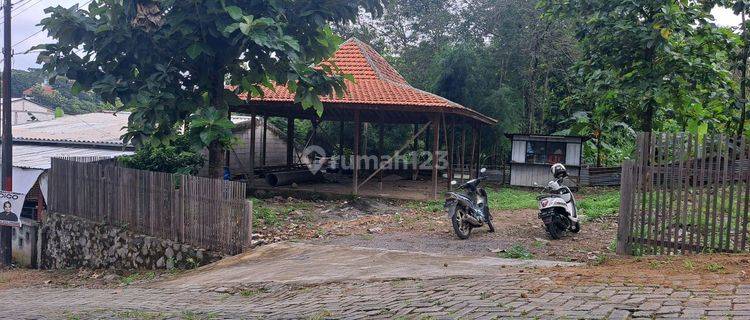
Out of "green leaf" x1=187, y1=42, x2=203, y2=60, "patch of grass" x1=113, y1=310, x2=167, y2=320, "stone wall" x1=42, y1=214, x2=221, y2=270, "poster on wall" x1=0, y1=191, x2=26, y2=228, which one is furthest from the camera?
"poster on wall" x1=0, y1=191, x2=26, y2=228

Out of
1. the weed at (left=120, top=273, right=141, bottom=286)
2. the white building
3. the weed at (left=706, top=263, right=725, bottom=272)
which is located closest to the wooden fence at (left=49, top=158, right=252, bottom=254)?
the weed at (left=120, top=273, right=141, bottom=286)

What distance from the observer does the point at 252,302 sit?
7.12 meters

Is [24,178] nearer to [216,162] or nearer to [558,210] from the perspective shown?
[216,162]

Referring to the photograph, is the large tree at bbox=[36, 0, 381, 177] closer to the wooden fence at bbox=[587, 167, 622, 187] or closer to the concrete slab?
the concrete slab

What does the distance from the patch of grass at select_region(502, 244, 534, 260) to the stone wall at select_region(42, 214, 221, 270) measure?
175 inches

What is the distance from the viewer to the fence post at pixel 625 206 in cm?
759

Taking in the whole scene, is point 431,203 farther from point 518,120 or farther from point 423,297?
point 518,120

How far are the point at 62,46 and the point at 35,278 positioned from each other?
5096mm

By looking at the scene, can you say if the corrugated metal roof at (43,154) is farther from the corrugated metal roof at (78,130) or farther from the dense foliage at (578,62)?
the dense foliage at (578,62)

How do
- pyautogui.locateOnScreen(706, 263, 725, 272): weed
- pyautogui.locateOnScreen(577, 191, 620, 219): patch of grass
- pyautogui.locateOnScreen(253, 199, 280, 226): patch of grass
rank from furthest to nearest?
pyautogui.locateOnScreen(577, 191, 620, 219): patch of grass < pyautogui.locateOnScreen(253, 199, 280, 226): patch of grass < pyautogui.locateOnScreen(706, 263, 725, 272): weed

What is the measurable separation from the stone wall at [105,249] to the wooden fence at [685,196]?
6130 millimetres

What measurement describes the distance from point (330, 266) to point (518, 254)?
253 cm

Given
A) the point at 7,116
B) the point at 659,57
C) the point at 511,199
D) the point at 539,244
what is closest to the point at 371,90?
the point at 511,199

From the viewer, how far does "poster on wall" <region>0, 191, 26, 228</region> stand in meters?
13.5
